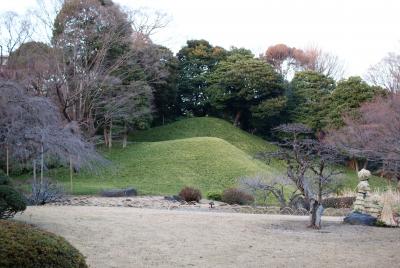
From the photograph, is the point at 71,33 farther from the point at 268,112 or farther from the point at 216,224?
the point at 216,224

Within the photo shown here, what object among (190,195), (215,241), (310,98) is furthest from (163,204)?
(310,98)

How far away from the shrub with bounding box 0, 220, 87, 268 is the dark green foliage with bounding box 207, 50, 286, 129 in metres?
32.9

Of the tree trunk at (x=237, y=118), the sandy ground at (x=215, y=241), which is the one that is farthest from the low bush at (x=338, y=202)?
the tree trunk at (x=237, y=118)

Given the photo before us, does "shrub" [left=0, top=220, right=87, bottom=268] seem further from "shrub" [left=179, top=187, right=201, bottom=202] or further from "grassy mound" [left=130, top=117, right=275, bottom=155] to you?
"grassy mound" [left=130, top=117, right=275, bottom=155]

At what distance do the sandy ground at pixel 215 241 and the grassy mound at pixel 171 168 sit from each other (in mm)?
10886

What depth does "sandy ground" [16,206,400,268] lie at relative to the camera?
22.3 feet

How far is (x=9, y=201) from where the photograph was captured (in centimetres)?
819

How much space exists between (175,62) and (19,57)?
46.6ft

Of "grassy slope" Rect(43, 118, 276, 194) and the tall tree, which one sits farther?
"grassy slope" Rect(43, 118, 276, 194)

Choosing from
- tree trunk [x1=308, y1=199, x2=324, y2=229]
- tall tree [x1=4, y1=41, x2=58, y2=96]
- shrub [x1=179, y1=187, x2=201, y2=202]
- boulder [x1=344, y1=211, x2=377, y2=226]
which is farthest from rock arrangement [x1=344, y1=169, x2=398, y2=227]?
tall tree [x1=4, y1=41, x2=58, y2=96]

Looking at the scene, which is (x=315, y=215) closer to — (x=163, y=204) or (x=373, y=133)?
(x=163, y=204)

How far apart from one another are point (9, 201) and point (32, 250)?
5138mm

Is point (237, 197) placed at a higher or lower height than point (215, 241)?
higher

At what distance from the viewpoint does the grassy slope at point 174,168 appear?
24.1 metres
